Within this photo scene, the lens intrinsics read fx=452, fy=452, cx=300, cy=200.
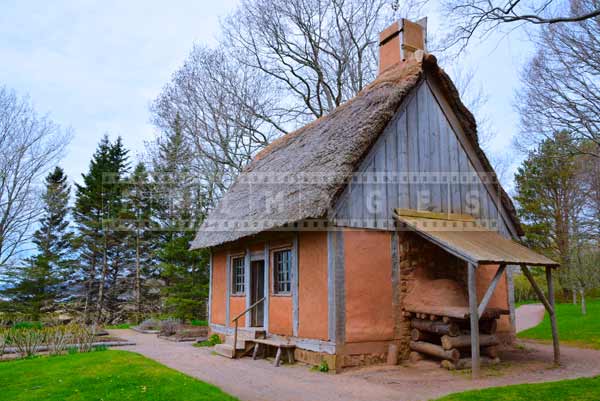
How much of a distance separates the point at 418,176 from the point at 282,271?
377 centimetres

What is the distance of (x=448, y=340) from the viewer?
8195mm

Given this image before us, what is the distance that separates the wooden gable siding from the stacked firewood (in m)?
2.07

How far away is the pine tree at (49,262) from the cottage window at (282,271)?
14.3 metres

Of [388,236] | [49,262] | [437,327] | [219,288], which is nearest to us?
[437,327]

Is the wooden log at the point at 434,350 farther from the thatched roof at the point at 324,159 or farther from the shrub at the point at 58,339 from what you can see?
the shrub at the point at 58,339

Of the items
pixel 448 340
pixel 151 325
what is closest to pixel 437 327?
pixel 448 340

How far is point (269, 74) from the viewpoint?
65.5 ft

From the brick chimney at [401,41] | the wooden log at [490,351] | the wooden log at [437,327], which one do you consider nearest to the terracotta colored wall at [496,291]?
the wooden log at [490,351]

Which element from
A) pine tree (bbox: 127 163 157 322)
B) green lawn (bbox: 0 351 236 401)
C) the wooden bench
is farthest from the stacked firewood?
pine tree (bbox: 127 163 157 322)

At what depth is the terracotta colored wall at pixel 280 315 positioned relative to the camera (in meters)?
9.75

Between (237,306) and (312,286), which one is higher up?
(312,286)

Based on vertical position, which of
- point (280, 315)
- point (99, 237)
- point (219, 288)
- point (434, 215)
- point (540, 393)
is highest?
point (99, 237)

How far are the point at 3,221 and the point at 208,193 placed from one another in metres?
8.17

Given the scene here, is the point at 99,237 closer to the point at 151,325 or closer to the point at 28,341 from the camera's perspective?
the point at 151,325
